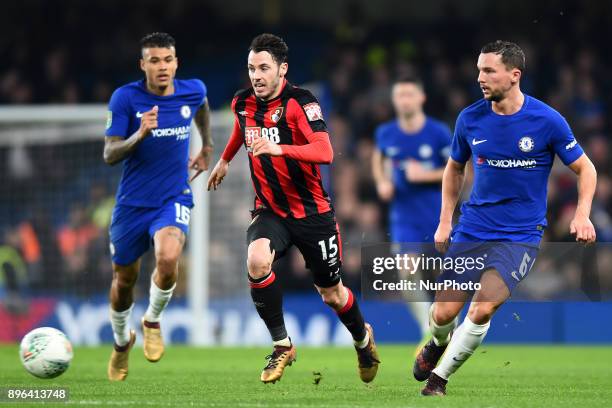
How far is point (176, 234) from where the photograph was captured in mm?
8680

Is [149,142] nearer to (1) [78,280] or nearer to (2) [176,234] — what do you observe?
(2) [176,234]

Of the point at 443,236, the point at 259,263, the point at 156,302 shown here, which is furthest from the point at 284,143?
the point at 156,302

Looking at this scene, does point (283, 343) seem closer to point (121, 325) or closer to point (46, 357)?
point (46, 357)

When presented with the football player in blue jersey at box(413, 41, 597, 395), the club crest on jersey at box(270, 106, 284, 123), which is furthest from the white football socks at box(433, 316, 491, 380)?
the club crest on jersey at box(270, 106, 284, 123)

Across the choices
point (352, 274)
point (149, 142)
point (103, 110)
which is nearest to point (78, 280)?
point (103, 110)

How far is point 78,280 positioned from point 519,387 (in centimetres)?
764

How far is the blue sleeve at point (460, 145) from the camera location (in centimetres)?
745

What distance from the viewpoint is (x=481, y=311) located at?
23.2ft

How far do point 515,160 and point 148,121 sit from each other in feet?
8.13

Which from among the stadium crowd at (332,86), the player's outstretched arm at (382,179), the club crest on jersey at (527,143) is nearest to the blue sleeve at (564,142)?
the club crest on jersey at (527,143)

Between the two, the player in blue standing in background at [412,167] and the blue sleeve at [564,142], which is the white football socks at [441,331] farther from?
the player in blue standing in background at [412,167]

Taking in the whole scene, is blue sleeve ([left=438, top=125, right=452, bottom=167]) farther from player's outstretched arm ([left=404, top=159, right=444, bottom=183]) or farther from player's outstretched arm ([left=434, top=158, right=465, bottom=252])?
player's outstretched arm ([left=434, top=158, right=465, bottom=252])

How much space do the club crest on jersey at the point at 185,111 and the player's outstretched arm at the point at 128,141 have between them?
0.52 metres

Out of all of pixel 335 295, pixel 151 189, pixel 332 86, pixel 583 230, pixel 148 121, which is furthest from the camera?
pixel 332 86
